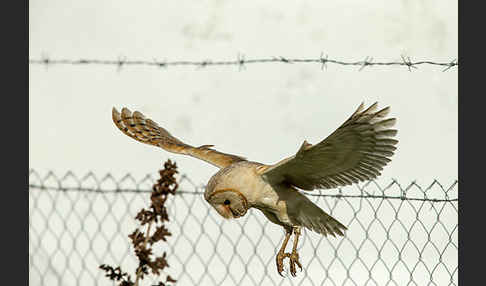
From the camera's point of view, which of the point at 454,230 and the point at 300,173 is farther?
the point at 454,230

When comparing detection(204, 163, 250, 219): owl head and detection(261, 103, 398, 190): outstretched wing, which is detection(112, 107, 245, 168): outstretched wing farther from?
detection(261, 103, 398, 190): outstretched wing

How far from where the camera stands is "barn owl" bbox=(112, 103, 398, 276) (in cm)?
244

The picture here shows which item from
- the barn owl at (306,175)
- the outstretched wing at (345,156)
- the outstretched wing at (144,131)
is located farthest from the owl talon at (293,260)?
the outstretched wing at (144,131)

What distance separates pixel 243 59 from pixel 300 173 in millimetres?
875

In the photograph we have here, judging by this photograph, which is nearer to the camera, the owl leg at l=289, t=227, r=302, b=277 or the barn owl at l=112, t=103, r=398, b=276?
the barn owl at l=112, t=103, r=398, b=276

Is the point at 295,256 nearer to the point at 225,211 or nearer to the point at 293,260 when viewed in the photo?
the point at 293,260

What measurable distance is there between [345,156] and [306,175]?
15 centimetres

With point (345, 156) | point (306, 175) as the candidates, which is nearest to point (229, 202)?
point (306, 175)

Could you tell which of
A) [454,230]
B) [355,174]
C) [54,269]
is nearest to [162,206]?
[355,174]

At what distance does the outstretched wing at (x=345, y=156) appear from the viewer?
2.42 meters

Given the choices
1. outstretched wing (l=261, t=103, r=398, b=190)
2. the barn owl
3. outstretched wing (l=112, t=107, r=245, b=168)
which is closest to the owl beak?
the barn owl

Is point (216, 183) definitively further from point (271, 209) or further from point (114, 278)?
point (114, 278)

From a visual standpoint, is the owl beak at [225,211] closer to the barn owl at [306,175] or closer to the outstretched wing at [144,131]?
the barn owl at [306,175]

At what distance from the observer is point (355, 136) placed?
2455mm
